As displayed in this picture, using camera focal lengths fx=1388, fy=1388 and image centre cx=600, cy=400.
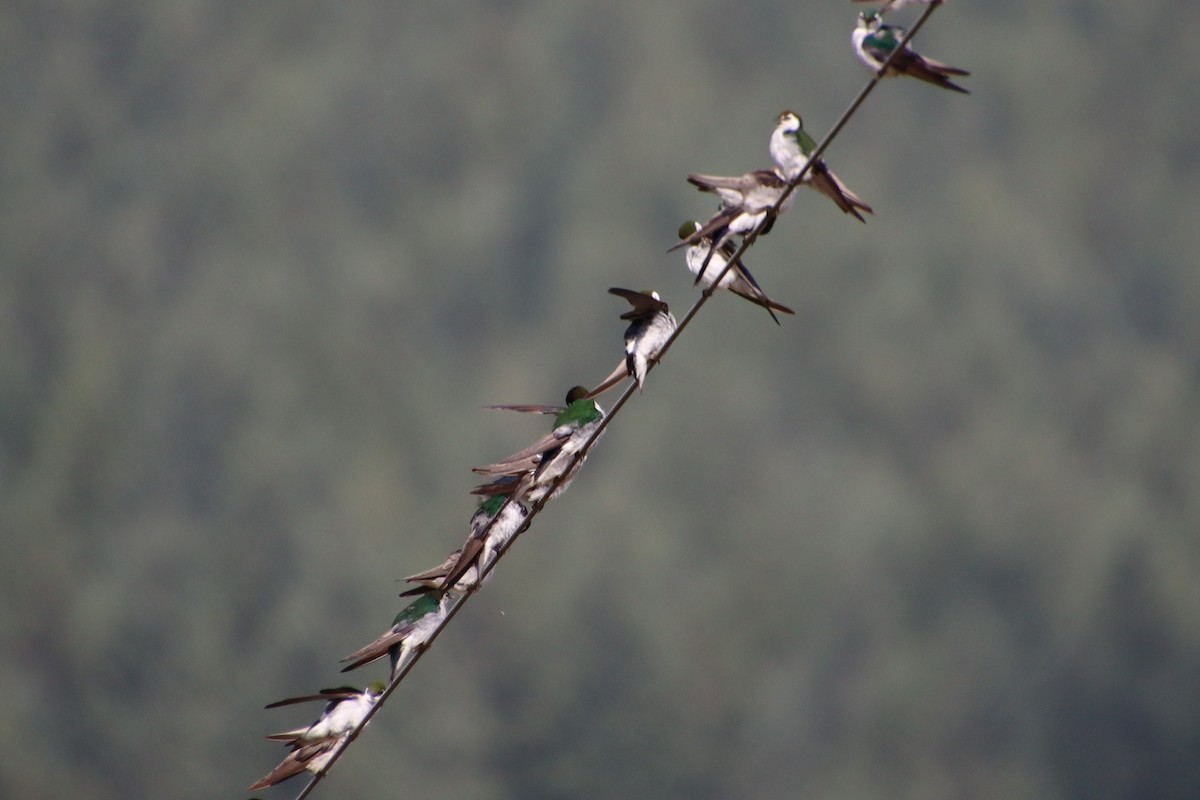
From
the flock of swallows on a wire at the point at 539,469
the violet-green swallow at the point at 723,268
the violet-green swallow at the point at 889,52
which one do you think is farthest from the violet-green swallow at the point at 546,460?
the violet-green swallow at the point at 889,52

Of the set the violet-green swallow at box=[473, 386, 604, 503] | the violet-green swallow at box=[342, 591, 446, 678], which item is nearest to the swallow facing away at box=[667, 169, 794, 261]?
the violet-green swallow at box=[473, 386, 604, 503]

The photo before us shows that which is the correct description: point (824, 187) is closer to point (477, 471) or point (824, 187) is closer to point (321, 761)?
point (477, 471)

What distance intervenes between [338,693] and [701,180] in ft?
8.99

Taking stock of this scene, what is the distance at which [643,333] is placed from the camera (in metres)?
6.36

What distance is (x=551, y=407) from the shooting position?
6.11 m

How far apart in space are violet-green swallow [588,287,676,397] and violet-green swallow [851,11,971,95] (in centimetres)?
139

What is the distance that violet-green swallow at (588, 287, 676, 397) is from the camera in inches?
244

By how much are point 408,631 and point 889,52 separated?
10.8 ft

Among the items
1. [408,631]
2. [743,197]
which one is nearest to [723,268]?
[743,197]

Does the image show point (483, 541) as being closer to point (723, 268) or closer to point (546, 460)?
point (546, 460)

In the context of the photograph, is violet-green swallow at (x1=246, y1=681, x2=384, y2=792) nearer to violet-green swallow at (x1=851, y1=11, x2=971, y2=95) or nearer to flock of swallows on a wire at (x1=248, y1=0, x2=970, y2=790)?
flock of swallows on a wire at (x1=248, y1=0, x2=970, y2=790)

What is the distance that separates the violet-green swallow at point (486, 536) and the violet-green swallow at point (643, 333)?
0.66 meters

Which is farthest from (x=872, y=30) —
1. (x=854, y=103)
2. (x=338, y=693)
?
(x=338, y=693)

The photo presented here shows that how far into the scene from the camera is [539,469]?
6.14 m
